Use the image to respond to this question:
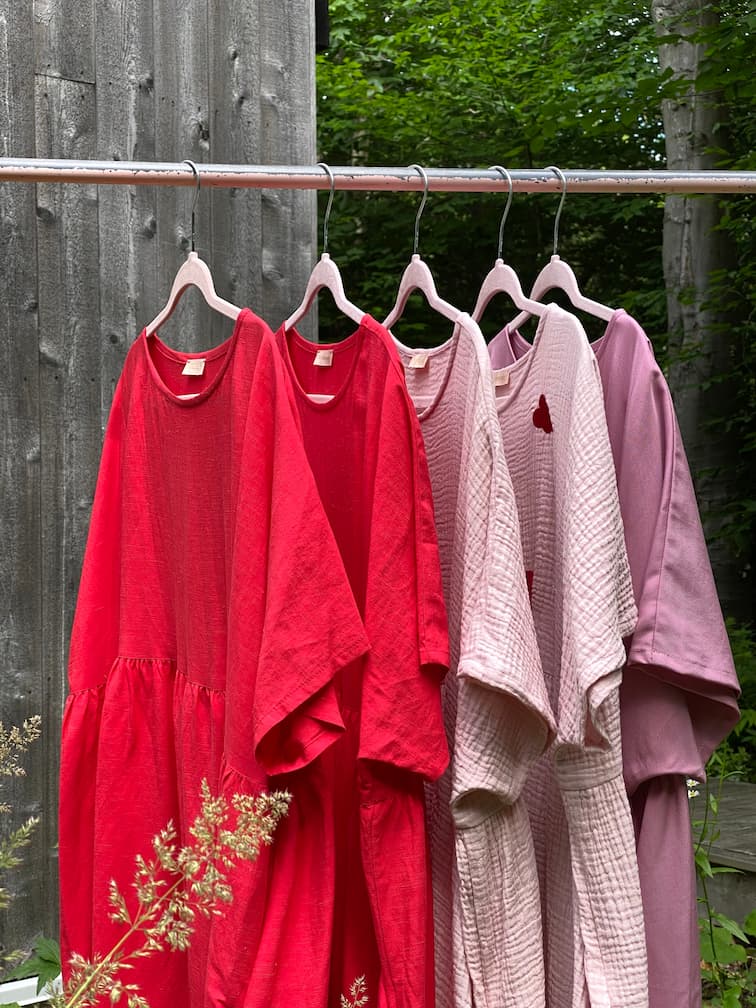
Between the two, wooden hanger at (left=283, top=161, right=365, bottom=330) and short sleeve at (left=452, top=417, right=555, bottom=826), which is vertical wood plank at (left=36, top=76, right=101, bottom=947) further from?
short sleeve at (left=452, top=417, right=555, bottom=826)

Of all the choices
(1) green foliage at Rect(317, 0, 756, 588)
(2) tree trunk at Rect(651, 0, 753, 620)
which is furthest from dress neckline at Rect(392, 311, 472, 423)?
(1) green foliage at Rect(317, 0, 756, 588)

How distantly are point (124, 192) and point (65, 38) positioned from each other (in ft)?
0.99

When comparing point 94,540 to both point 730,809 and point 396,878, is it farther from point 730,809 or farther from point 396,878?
point 730,809

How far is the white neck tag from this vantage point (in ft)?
4.58

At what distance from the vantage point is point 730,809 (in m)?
3.39

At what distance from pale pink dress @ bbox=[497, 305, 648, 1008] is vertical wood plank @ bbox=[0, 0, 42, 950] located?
4.19ft

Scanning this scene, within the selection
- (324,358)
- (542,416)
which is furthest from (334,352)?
(542,416)

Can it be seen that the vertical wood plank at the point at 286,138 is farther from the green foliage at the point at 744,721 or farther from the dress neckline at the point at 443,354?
the green foliage at the point at 744,721

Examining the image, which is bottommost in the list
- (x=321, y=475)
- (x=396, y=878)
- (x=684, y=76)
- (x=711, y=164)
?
(x=396, y=878)

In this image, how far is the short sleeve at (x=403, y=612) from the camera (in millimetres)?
1148

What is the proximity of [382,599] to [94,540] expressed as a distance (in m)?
0.45

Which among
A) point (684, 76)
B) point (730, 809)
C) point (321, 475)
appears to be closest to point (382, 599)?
point (321, 475)

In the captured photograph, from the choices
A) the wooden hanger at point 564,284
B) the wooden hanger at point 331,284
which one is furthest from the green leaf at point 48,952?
the wooden hanger at point 564,284

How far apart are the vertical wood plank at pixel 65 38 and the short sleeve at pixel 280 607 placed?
1304 mm
